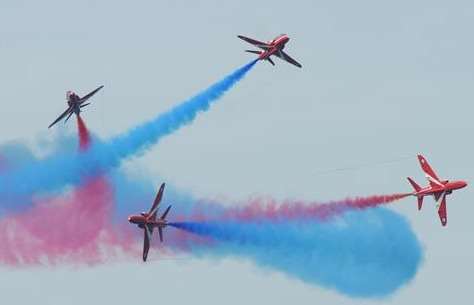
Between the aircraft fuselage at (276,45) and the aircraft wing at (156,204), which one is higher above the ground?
the aircraft fuselage at (276,45)

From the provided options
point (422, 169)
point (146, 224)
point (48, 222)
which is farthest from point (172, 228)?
point (422, 169)

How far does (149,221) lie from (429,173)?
27.4 metres

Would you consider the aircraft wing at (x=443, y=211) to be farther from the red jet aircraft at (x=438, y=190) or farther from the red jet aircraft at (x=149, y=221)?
the red jet aircraft at (x=149, y=221)

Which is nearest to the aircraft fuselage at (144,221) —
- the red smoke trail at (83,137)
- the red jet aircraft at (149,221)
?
the red jet aircraft at (149,221)

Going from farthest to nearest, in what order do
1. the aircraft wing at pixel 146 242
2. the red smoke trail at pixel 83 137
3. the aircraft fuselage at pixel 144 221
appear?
the red smoke trail at pixel 83 137 → the aircraft wing at pixel 146 242 → the aircraft fuselage at pixel 144 221

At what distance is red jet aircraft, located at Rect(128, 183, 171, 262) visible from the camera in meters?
134

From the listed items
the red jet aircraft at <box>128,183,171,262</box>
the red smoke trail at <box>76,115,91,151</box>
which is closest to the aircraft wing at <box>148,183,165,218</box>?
the red jet aircraft at <box>128,183,171,262</box>

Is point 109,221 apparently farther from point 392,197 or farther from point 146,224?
point 392,197

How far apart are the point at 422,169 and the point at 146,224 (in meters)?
27.7

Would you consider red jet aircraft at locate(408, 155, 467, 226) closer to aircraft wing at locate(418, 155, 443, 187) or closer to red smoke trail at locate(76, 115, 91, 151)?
aircraft wing at locate(418, 155, 443, 187)

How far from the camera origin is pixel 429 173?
5694 inches

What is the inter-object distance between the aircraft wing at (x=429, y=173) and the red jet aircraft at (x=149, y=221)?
82.9 ft

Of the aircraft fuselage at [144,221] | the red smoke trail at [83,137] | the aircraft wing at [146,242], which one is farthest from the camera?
the red smoke trail at [83,137]

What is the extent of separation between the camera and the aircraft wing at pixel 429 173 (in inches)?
5620
